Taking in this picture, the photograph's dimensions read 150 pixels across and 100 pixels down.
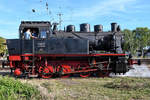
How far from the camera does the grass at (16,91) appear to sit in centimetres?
455

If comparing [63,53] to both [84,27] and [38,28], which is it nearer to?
[38,28]

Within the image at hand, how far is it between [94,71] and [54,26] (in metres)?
3.82

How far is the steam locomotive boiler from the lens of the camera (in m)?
10.3

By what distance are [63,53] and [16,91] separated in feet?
17.8

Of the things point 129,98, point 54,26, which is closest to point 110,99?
point 129,98

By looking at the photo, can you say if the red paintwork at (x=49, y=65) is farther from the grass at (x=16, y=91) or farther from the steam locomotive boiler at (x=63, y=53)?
the grass at (x=16, y=91)

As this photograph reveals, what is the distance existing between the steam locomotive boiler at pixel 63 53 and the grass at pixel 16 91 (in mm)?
4607

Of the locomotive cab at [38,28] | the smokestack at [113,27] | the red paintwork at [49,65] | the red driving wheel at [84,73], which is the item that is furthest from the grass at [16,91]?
the smokestack at [113,27]

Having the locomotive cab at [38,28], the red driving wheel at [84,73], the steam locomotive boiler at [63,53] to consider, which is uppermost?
the locomotive cab at [38,28]

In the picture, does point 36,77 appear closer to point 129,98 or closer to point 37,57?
point 37,57

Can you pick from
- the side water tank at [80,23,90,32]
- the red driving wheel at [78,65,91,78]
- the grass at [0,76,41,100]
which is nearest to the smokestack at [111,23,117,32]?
the side water tank at [80,23,90,32]

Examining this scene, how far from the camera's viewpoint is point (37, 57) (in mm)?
10344

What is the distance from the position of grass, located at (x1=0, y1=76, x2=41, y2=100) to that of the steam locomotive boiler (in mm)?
4607

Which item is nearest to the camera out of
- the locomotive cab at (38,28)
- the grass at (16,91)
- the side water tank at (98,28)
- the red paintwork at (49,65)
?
the grass at (16,91)
